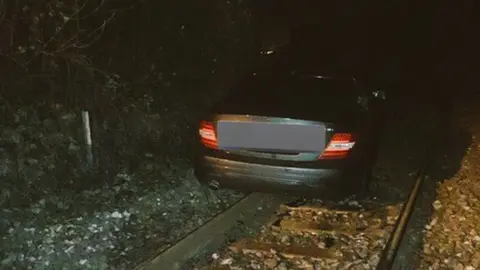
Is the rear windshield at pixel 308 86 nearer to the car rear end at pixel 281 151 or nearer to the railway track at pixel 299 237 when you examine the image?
the car rear end at pixel 281 151

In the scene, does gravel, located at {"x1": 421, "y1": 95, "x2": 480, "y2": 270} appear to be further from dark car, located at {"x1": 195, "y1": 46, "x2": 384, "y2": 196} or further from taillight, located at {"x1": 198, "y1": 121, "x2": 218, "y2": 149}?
taillight, located at {"x1": 198, "y1": 121, "x2": 218, "y2": 149}

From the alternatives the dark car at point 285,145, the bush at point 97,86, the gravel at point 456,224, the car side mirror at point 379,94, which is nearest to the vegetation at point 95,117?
the bush at point 97,86

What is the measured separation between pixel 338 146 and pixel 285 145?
20.1 inches

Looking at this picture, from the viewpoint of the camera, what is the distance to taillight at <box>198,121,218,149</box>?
6.67m

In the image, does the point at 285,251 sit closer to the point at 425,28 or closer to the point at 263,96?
the point at 263,96

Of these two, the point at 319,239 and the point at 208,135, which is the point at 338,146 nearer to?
the point at 319,239

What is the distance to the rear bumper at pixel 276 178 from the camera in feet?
21.3

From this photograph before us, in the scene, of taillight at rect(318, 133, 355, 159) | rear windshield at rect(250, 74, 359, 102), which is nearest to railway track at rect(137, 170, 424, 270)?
taillight at rect(318, 133, 355, 159)

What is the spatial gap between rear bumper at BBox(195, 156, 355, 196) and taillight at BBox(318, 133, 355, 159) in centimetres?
13

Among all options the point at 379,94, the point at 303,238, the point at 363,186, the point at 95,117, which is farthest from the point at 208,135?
the point at 95,117

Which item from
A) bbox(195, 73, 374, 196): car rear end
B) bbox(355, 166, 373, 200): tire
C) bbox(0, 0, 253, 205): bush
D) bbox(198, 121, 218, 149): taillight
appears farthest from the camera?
bbox(0, 0, 253, 205): bush

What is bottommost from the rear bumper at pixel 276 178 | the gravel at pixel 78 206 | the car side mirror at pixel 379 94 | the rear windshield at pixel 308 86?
the gravel at pixel 78 206

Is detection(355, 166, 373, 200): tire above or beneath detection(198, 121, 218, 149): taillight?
beneath

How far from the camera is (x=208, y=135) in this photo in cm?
673
